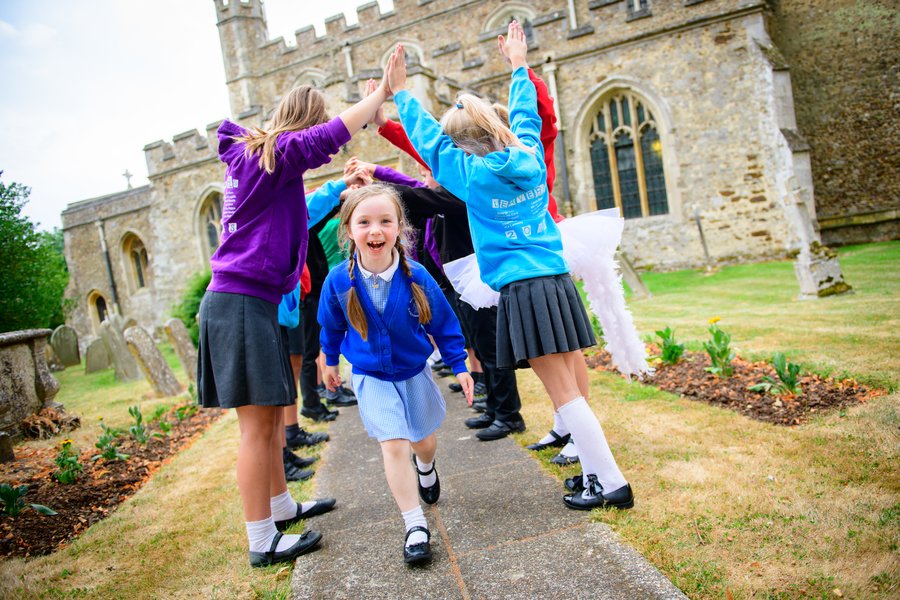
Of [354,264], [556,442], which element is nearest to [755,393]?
[556,442]

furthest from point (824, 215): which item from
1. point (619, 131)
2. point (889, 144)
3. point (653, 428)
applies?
point (653, 428)

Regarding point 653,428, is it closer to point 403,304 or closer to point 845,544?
point 845,544

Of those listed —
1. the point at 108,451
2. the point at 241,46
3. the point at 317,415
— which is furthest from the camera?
the point at 241,46

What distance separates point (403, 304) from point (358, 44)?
67.5 feet

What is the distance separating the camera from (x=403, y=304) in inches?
104

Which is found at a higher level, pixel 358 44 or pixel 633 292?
pixel 358 44

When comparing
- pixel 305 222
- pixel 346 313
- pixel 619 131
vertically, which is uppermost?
pixel 619 131

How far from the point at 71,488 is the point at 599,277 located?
3830 millimetres

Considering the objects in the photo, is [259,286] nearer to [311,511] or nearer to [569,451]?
[311,511]

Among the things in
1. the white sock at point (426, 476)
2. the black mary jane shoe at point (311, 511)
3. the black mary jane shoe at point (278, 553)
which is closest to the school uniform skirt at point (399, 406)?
the white sock at point (426, 476)

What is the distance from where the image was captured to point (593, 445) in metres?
2.51

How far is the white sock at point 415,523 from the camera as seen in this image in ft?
7.54

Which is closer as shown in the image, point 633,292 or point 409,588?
point 409,588

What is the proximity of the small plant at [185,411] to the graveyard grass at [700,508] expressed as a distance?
1.17 meters
